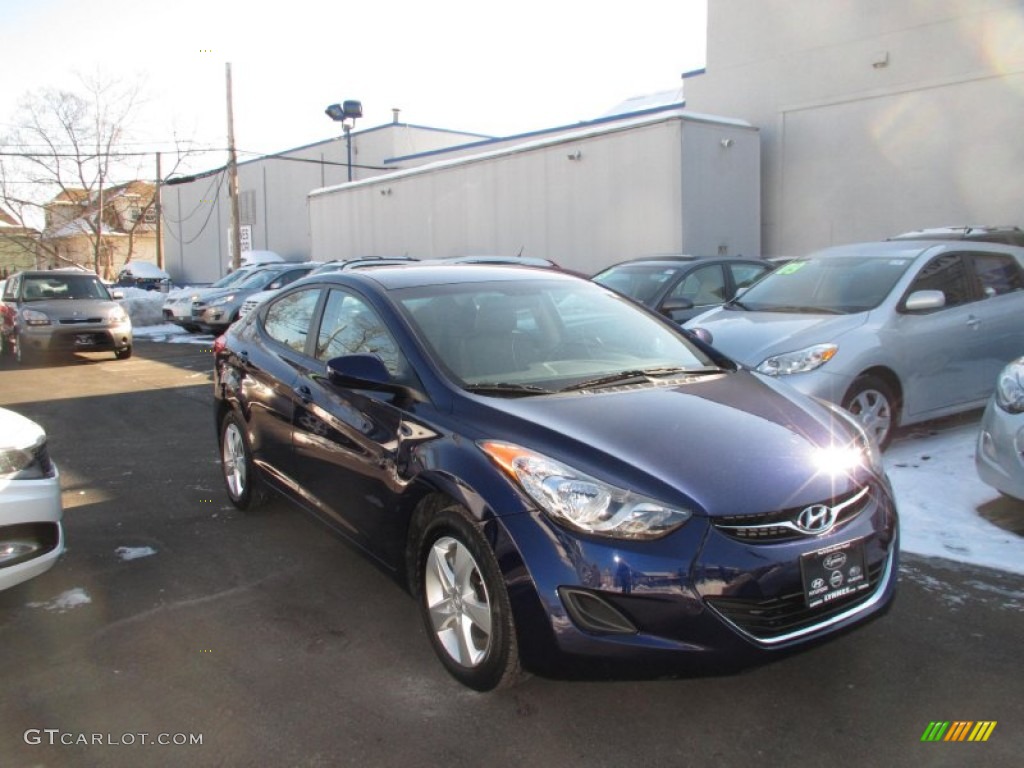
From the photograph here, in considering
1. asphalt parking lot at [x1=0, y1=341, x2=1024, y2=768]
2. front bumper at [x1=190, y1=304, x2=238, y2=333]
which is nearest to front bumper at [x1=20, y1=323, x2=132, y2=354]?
front bumper at [x1=190, y1=304, x2=238, y2=333]

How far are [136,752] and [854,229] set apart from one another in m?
17.5

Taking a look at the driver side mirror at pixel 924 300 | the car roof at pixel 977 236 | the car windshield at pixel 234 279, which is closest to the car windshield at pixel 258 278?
the car windshield at pixel 234 279

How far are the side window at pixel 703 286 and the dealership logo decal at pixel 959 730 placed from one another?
6.79 meters

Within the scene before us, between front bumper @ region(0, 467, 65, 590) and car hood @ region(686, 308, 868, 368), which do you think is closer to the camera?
front bumper @ region(0, 467, 65, 590)

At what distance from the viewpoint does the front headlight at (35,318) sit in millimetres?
13672

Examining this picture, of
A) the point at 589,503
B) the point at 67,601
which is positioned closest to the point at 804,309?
the point at 589,503

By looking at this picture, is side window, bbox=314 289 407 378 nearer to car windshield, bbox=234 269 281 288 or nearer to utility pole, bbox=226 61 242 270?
car windshield, bbox=234 269 281 288

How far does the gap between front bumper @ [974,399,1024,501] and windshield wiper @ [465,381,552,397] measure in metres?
2.72

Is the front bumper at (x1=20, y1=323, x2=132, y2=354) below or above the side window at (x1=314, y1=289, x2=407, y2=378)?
below

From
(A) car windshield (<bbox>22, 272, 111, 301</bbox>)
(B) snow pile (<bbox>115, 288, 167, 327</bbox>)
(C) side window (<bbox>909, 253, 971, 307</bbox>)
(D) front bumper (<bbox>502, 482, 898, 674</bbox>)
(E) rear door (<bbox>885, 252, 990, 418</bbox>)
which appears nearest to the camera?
(D) front bumper (<bbox>502, 482, 898, 674</bbox>)

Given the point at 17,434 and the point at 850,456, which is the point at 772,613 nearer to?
the point at 850,456

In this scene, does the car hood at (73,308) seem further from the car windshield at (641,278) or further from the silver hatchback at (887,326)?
the silver hatchback at (887,326)

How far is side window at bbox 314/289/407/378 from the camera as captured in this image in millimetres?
3777

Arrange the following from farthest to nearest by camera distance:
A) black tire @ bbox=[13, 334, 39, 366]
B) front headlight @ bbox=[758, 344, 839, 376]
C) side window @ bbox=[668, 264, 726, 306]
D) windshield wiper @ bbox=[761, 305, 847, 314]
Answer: black tire @ bbox=[13, 334, 39, 366] < side window @ bbox=[668, 264, 726, 306] < windshield wiper @ bbox=[761, 305, 847, 314] < front headlight @ bbox=[758, 344, 839, 376]
